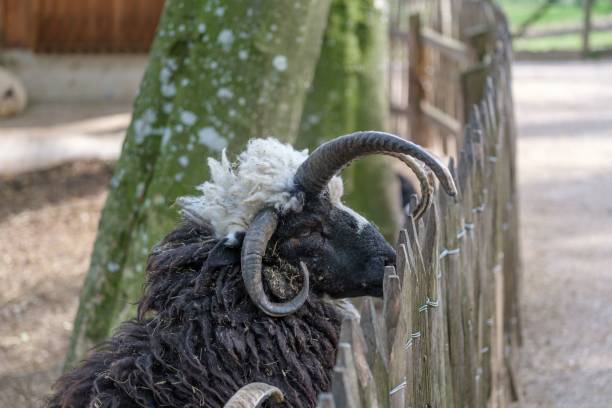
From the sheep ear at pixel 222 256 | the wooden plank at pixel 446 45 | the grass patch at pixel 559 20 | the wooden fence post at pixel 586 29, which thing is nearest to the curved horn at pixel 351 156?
the sheep ear at pixel 222 256

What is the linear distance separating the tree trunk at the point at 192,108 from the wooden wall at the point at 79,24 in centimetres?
1166

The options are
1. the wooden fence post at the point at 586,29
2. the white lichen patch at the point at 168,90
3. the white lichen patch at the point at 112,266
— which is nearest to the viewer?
the white lichen patch at the point at 168,90

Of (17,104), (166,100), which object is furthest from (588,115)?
(166,100)

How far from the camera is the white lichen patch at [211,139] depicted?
195 inches

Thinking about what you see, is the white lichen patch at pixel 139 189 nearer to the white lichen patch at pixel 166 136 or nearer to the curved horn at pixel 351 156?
the white lichen patch at pixel 166 136

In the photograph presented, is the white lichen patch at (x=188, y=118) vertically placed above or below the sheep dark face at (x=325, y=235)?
above

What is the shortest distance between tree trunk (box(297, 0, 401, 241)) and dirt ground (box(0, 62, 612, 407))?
1.54 meters

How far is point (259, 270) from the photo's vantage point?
329 centimetres

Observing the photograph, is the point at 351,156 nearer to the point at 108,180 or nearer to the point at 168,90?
the point at 168,90

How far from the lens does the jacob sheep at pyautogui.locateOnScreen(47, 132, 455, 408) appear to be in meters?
3.15

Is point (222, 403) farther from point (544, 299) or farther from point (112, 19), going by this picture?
point (112, 19)

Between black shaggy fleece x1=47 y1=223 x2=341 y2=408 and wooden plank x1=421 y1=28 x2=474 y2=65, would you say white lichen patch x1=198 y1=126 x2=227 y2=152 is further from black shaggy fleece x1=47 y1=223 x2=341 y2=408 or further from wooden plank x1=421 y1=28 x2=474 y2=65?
wooden plank x1=421 y1=28 x2=474 y2=65

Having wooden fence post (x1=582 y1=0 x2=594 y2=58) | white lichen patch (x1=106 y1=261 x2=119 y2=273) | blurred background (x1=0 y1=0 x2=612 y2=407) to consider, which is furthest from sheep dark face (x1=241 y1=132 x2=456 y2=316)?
wooden fence post (x1=582 y1=0 x2=594 y2=58)

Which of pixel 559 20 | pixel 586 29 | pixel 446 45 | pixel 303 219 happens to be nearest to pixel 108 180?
pixel 446 45
